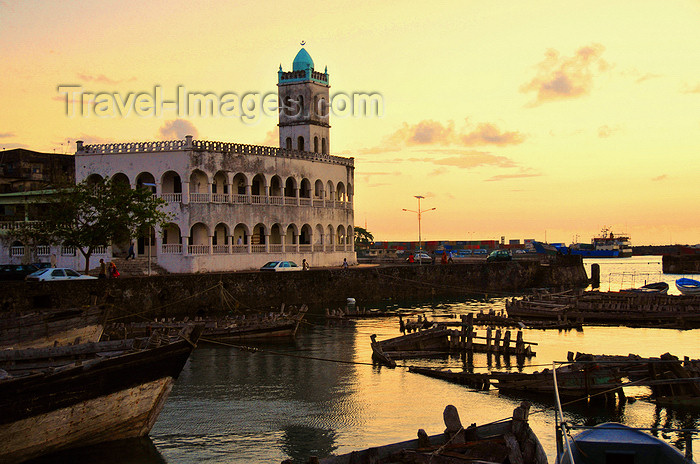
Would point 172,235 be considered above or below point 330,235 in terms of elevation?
below

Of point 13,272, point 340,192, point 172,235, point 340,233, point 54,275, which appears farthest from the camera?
point 340,192

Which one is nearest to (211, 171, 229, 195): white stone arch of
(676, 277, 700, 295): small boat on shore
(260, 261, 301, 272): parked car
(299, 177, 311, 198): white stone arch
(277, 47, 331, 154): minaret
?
(260, 261, 301, 272): parked car

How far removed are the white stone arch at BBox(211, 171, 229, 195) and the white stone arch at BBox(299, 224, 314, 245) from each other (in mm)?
9620

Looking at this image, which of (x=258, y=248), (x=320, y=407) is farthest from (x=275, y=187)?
(x=320, y=407)

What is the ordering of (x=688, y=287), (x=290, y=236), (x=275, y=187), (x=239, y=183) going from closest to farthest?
1. (x=688, y=287)
2. (x=239, y=183)
3. (x=275, y=187)
4. (x=290, y=236)

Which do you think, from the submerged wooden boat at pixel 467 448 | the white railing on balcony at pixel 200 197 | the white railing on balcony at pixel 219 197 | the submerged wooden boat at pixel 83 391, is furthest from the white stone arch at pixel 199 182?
the submerged wooden boat at pixel 467 448

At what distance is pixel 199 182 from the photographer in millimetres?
60562

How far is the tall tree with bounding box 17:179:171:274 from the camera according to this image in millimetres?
48531

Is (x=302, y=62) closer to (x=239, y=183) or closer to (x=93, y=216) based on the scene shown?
(x=239, y=183)

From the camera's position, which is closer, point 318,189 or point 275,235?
point 275,235

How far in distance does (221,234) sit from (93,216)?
1481 cm

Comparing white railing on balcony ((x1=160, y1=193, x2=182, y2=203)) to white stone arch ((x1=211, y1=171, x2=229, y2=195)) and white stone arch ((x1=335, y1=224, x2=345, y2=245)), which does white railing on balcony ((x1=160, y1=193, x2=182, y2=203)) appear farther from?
white stone arch ((x1=335, y1=224, x2=345, y2=245))

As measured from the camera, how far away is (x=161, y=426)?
21.4 meters

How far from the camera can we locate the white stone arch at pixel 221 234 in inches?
2439
